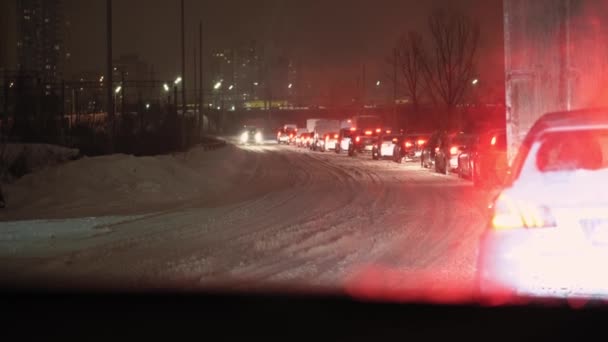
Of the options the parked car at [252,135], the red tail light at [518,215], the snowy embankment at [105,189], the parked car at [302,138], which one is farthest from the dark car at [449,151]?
the parked car at [252,135]

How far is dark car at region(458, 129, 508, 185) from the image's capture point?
2525 cm

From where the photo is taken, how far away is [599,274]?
270 inches

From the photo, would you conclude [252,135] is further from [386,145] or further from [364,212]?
[364,212]

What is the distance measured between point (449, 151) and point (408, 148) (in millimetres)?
12945

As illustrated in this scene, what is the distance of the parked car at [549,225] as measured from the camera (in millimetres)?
6910

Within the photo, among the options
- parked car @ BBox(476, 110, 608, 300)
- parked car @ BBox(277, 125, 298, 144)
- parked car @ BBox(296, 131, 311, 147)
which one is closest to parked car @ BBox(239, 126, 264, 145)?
parked car @ BBox(277, 125, 298, 144)

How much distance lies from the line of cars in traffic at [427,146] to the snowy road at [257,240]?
1103 millimetres

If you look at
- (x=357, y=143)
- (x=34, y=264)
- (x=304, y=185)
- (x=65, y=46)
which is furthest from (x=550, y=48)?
(x=65, y=46)

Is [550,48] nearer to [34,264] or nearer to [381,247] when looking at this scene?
[381,247]

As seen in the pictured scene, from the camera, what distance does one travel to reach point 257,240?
15.0 meters

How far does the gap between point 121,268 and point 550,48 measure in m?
7.23

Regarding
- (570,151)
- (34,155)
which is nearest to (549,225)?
Result: (570,151)

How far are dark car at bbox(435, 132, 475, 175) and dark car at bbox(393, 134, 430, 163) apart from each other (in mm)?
10601

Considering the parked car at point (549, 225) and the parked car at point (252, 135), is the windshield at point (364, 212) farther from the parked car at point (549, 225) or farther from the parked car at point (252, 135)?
the parked car at point (252, 135)
